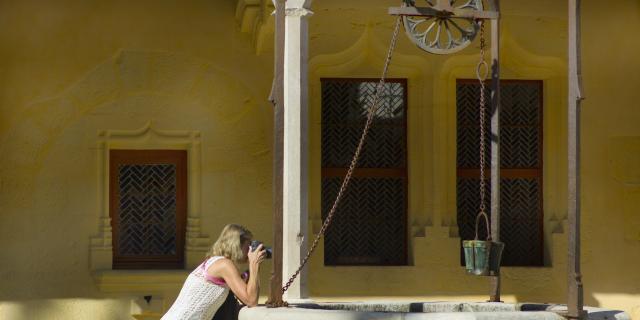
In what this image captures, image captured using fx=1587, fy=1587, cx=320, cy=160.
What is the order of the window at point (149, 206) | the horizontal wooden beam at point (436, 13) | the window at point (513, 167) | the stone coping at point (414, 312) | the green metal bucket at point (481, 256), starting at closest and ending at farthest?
the stone coping at point (414, 312) → the horizontal wooden beam at point (436, 13) → the green metal bucket at point (481, 256) → the window at point (149, 206) → the window at point (513, 167)

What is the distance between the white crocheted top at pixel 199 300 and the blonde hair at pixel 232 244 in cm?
21

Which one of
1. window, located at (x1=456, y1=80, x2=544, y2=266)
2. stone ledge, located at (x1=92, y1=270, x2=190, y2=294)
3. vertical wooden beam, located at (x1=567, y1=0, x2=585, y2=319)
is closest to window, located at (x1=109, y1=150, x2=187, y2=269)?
stone ledge, located at (x1=92, y1=270, x2=190, y2=294)

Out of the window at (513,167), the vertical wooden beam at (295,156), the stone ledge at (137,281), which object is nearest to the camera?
the vertical wooden beam at (295,156)

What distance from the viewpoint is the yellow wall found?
1255 cm

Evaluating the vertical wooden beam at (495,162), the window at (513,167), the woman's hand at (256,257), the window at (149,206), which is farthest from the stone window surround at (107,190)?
the woman's hand at (256,257)

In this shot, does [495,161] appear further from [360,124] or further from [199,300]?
[360,124]

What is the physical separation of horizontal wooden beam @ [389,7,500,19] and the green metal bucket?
4.62 ft

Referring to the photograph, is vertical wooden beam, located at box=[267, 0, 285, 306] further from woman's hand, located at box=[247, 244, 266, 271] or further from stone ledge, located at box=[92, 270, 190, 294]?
stone ledge, located at box=[92, 270, 190, 294]

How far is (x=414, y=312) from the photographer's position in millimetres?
8945

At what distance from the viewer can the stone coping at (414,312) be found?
8.44 m

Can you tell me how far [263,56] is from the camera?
12.9 metres

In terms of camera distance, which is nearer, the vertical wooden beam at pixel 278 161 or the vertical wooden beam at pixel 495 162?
the vertical wooden beam at pixel 278 161

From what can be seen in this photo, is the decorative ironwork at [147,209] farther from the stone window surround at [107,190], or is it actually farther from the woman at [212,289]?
the woman at [212,289]

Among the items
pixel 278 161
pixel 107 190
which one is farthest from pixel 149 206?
pixel 278 161
